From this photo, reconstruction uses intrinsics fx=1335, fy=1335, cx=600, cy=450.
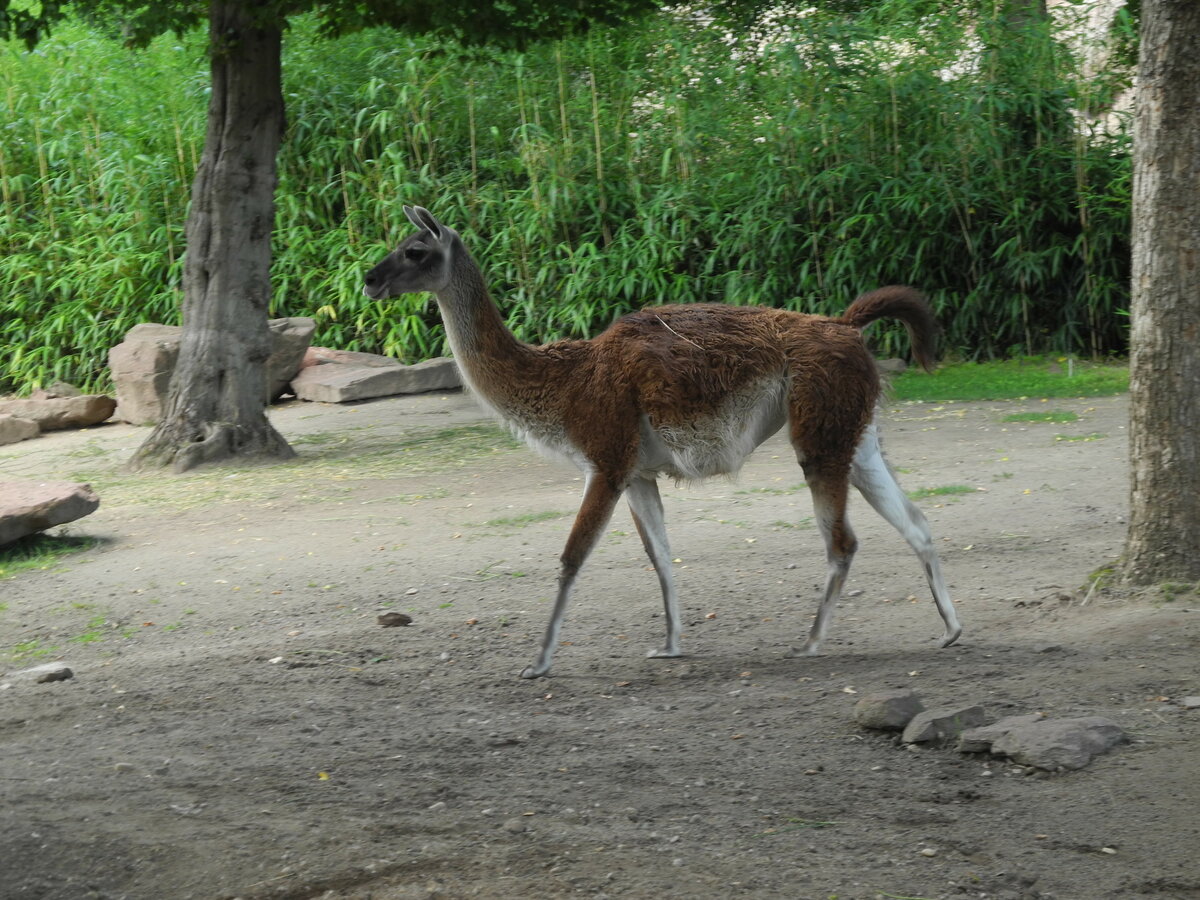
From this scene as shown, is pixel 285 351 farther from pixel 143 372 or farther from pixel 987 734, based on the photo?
pixel 987 734

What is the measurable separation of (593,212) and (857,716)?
33.2ft

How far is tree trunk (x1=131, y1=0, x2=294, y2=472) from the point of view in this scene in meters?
9.66

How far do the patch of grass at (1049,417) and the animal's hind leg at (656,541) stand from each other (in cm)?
522

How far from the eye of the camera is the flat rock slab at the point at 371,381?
1229 cm

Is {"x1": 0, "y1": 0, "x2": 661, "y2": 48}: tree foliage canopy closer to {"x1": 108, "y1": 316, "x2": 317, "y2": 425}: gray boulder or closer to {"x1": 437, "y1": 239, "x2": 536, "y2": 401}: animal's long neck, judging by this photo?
{"x1": 108, "y1": 316, "x2": 317, "y2": 425}: gray boulder

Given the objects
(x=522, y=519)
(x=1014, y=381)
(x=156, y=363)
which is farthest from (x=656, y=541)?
(x=156, y=363)

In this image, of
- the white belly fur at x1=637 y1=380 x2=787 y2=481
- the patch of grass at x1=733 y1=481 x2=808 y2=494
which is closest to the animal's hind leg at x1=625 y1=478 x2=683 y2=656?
the white belly fur at x1=637 y1=380 x2=787 y2=481

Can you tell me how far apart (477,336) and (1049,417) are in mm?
5770

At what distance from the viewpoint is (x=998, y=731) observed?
3.72 meters

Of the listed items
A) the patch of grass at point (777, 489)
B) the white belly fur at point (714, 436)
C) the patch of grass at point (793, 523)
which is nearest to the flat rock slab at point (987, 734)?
the white belly fur at point (714, 436)

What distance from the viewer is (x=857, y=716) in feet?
13.1

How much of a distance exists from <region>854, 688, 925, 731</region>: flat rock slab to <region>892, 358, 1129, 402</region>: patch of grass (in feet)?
23.2

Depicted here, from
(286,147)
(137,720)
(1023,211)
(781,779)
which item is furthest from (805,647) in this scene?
(286,147)

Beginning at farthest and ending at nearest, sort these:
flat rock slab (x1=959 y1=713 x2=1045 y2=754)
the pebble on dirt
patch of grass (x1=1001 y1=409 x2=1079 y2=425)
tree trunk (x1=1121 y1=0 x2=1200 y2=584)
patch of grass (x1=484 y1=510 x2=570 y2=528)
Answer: patch of grass (x1=1001 y1=409 x2=1079 y2=425) → patch of grass (x1=484 y1=510 x2=570 y2=528) → the pebble on dirt → tree trunk (x1=1121 y1=0 x2=1200 y2=584) → flat rock slab (x1=959 y1=713 x2=1045 y2=754)
